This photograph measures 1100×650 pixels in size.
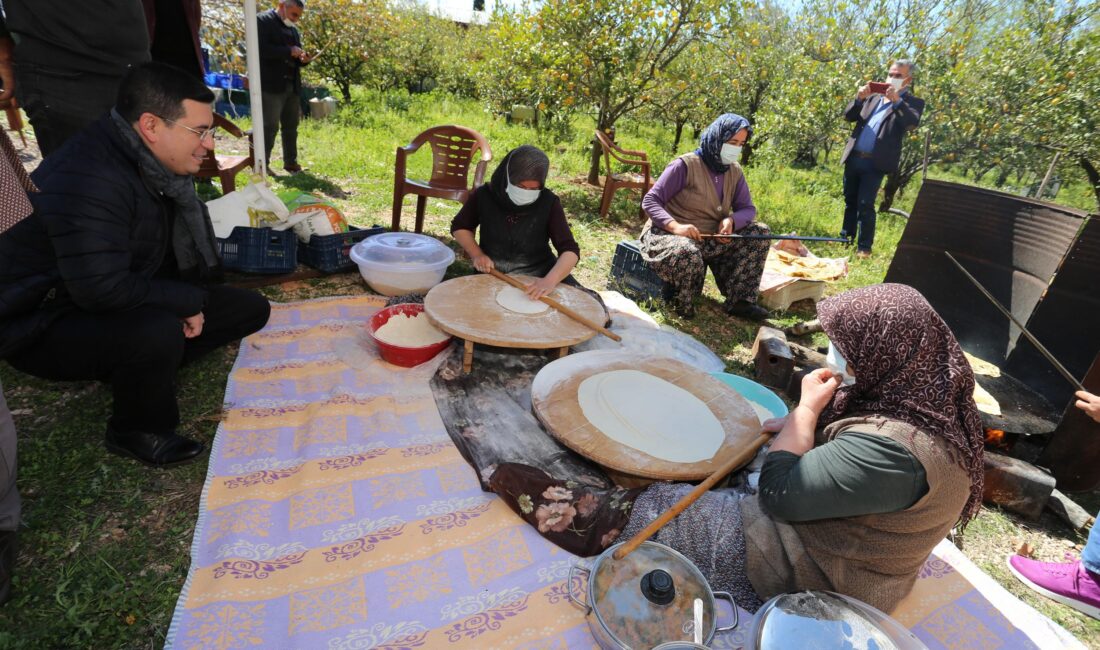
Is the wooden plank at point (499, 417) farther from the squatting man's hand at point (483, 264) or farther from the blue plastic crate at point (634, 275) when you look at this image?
the blue plastic crate at point (634, 275)

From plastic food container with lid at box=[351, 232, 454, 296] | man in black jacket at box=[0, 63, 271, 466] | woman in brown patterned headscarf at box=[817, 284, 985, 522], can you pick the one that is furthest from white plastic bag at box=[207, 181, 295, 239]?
woman in brown patterned headscarf at box=[817, 284, 985, 522]

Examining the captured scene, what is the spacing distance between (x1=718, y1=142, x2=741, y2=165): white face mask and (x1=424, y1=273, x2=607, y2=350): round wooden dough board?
1505mm

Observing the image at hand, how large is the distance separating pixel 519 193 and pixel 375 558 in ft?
6.65

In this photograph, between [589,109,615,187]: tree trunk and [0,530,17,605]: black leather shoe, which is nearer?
[0,530,17,605]: black leather shoe

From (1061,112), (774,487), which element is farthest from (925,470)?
(1061,112)

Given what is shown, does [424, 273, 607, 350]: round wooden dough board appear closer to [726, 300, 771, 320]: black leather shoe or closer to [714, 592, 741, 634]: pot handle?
[714, 592, 741, 634]: pot handle

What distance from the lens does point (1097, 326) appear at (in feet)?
9.25

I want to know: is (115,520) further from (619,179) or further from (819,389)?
(619,179)

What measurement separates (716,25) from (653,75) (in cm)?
84

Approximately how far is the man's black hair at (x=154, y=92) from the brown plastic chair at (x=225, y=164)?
2144mm

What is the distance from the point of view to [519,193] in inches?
118

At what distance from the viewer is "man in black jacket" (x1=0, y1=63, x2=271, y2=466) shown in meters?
Result: 1.69

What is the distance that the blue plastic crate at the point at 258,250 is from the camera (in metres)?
3.21

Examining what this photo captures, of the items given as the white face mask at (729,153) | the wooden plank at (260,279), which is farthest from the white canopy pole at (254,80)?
the white face mask at (729,153)
